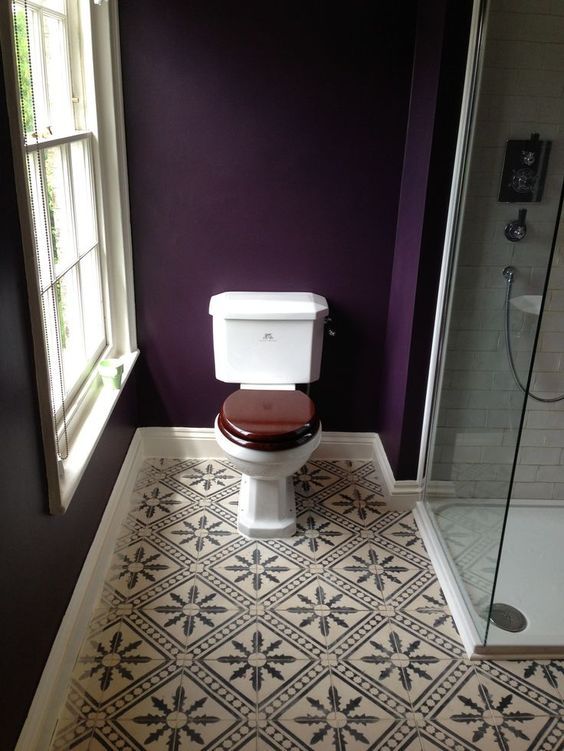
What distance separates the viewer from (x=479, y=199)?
2.30 meters

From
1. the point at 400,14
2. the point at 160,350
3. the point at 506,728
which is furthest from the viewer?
the point at 160,350

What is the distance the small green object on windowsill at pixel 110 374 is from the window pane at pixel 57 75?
32.6 inches

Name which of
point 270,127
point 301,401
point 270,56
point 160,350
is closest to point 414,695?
point 301,401

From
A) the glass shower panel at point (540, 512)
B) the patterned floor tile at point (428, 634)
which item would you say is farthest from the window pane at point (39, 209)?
the patterned floor tile at point (428, 634)

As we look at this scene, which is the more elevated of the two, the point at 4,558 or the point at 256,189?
the point at 256,189

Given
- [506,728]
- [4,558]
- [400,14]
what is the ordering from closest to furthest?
[4,558] → [506,728] → [400,14]

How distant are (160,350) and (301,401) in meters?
0.76

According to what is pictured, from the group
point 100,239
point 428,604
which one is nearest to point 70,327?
point 100,239

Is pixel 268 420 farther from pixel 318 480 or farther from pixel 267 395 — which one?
pixel 318 480

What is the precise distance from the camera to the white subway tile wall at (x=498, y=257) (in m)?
2.05

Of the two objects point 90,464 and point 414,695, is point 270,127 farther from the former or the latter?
point 414,695

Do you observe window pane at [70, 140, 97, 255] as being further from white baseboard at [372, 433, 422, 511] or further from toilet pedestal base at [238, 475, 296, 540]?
white baseboard at [372, 433, 422, 511]

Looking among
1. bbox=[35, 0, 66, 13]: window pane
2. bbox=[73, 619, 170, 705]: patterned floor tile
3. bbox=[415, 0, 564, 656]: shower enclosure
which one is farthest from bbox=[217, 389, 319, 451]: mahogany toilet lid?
bbox=[35, 0, 66, 13]: window pane

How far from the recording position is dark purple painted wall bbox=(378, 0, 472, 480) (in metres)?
2.30
